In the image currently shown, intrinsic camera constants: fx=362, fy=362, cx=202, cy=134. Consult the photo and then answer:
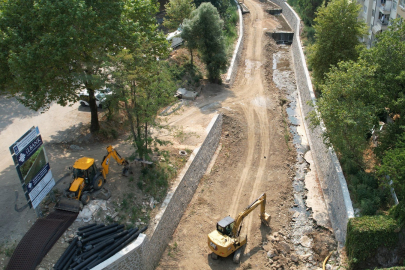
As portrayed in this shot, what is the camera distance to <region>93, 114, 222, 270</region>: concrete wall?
20250 millimetres

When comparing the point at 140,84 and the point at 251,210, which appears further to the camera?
the point at 140,84

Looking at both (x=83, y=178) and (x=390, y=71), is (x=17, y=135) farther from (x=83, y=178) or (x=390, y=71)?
(x=390, y=71)

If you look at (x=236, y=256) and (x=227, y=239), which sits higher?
(x=227, y=239)

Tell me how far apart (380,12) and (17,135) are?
40710 mm

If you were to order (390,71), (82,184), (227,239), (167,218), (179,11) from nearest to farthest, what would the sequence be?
1. (82,184)
2. (227,239)
3. (167,218)
4. (390,71)
5. (179,11)

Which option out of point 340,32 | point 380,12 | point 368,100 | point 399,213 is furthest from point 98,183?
point 380,12

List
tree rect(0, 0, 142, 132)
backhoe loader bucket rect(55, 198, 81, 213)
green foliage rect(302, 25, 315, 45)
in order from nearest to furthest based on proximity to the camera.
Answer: backhoe loader bucket rect(55, 198, 81, 213)
tree rect(0, 0, 142, 132)
green foliage rect(302, 25, 315, 45)

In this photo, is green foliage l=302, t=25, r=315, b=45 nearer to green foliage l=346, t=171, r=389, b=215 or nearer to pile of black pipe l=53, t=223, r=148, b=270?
green foliage l=346, t=171, r=389, b=215

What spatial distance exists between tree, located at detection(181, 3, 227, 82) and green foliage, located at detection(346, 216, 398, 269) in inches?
1030

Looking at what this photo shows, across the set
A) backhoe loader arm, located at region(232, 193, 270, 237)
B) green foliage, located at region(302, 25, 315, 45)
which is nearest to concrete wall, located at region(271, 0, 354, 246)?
backhoe loader arm, located at region(232, 193, 270, 237)

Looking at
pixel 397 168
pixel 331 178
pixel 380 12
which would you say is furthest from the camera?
pixel 380 12

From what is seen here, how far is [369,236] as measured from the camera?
20.1 metres

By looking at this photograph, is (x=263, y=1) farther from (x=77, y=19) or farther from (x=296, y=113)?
(x=77, y=19)

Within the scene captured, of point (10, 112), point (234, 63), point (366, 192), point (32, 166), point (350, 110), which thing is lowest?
point (366, 192)
